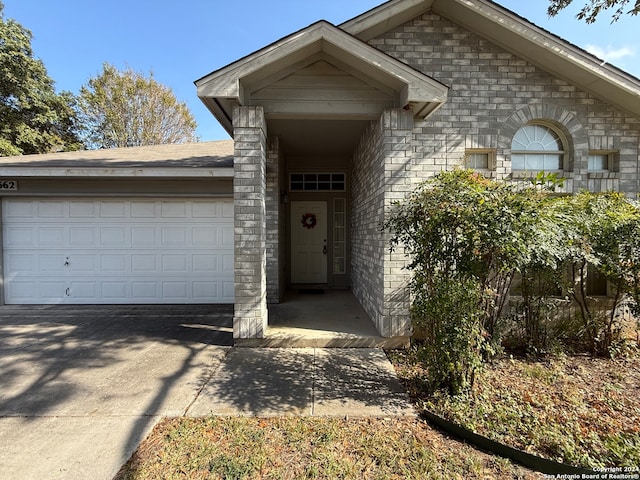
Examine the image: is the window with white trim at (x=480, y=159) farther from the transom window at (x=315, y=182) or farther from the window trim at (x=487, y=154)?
the transom window at (x=315, y=182)

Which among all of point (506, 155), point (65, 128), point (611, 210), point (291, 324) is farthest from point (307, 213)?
point (65, 128)

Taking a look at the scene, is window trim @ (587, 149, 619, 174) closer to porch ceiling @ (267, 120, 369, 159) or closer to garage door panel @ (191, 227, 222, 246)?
porch ceiling @ (267, 120, 369, 159)

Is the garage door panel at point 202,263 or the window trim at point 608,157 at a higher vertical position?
the window trim at point 608,157

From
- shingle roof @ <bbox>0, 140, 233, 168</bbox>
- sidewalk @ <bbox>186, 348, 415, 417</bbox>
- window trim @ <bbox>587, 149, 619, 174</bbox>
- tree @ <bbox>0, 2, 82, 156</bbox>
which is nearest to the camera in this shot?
sidewalk @ <bbox>186, 348, 415, 417</bbox>

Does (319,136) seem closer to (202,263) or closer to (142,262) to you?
(202,263)

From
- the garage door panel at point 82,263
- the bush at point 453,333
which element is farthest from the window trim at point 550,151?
the garage door panel at point 82,263

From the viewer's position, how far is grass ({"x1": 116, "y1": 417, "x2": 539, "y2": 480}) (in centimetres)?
204

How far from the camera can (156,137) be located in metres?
16.6

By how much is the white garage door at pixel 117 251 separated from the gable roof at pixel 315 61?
2.72 m

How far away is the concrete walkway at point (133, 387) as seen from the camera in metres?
2.30

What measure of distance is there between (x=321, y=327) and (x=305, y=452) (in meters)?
2.41

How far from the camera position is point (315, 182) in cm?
774

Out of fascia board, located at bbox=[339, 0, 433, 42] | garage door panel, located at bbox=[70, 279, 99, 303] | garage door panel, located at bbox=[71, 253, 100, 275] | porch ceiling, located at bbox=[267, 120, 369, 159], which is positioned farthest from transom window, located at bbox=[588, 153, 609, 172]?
garage door panel, located at bbox=[70, 279, 99, 303]

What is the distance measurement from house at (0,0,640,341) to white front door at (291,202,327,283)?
2.69 feet
